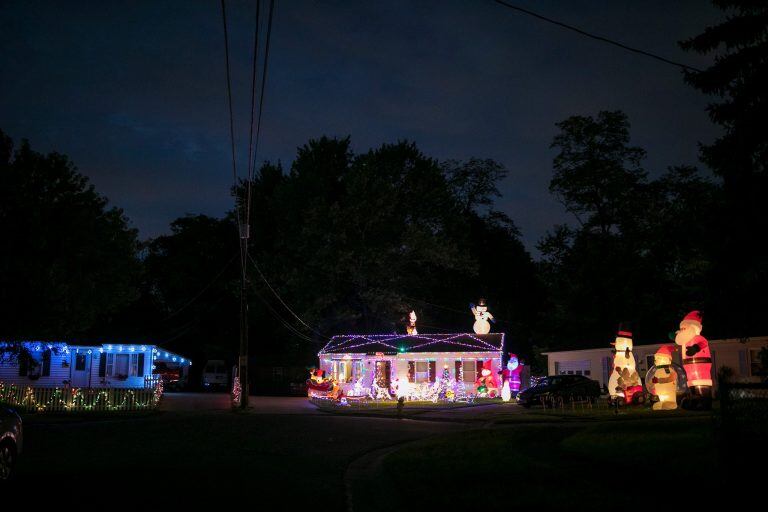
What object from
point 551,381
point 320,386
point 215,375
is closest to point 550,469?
point 551,381

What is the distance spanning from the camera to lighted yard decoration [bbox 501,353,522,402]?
117ft

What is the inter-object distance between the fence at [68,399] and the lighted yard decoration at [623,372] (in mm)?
19012

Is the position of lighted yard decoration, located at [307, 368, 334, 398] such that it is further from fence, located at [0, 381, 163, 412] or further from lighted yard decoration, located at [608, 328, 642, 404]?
lighted yard decoration, located at [608, 328, 642, 404]

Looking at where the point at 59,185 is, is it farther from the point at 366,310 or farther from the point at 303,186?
the point at 366,310

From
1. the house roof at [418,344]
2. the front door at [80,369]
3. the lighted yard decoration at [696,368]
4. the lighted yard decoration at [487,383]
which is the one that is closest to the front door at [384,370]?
the house roof at [418,344]

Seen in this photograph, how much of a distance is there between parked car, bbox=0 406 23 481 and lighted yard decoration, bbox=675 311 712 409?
19.3m

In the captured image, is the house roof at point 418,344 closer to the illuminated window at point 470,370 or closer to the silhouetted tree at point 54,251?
the illuminated window at point 470,370

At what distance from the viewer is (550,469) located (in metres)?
11.4

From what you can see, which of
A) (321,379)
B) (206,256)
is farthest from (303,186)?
(321,379)

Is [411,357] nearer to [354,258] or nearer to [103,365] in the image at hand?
[354,258]

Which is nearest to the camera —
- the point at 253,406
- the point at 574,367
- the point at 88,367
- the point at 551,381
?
the point at 551,381

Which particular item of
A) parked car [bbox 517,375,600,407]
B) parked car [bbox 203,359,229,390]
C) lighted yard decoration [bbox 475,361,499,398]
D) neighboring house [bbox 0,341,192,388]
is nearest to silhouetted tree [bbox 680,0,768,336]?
parked car [bbox 517,375,600,407]

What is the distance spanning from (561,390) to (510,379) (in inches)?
256

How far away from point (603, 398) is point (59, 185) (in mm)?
30028
